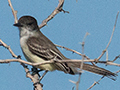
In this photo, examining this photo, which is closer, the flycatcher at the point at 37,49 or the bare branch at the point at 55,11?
the flycatcher at the point at 37,49

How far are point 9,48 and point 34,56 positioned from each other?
3.57ft

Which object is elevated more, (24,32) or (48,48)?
(24,32)

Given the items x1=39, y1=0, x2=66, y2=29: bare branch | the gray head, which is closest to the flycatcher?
Result: the gray head

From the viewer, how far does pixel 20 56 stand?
7.14m

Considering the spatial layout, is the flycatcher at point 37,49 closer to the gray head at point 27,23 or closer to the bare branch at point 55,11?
the gray head at point 27,23

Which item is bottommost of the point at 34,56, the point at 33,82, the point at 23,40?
the point at 33,82

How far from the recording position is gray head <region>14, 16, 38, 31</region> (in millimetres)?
7562

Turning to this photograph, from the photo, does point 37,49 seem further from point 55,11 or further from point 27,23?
point 55,11

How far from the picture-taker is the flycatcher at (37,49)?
24.4ft

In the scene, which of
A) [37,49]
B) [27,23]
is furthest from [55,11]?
[37,49]

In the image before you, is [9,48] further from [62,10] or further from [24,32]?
[62,10]

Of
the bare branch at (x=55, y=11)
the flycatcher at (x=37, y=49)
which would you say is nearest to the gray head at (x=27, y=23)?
the flycatcher at (x=37, y=49)

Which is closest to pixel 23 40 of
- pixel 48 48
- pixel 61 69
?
pixel 48 48

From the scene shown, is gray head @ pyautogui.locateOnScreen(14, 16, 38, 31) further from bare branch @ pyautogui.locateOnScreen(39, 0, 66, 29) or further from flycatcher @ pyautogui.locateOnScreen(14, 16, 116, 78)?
bare branch @ pyautogui.locateOnScreen(39, 0, 66, 29)
